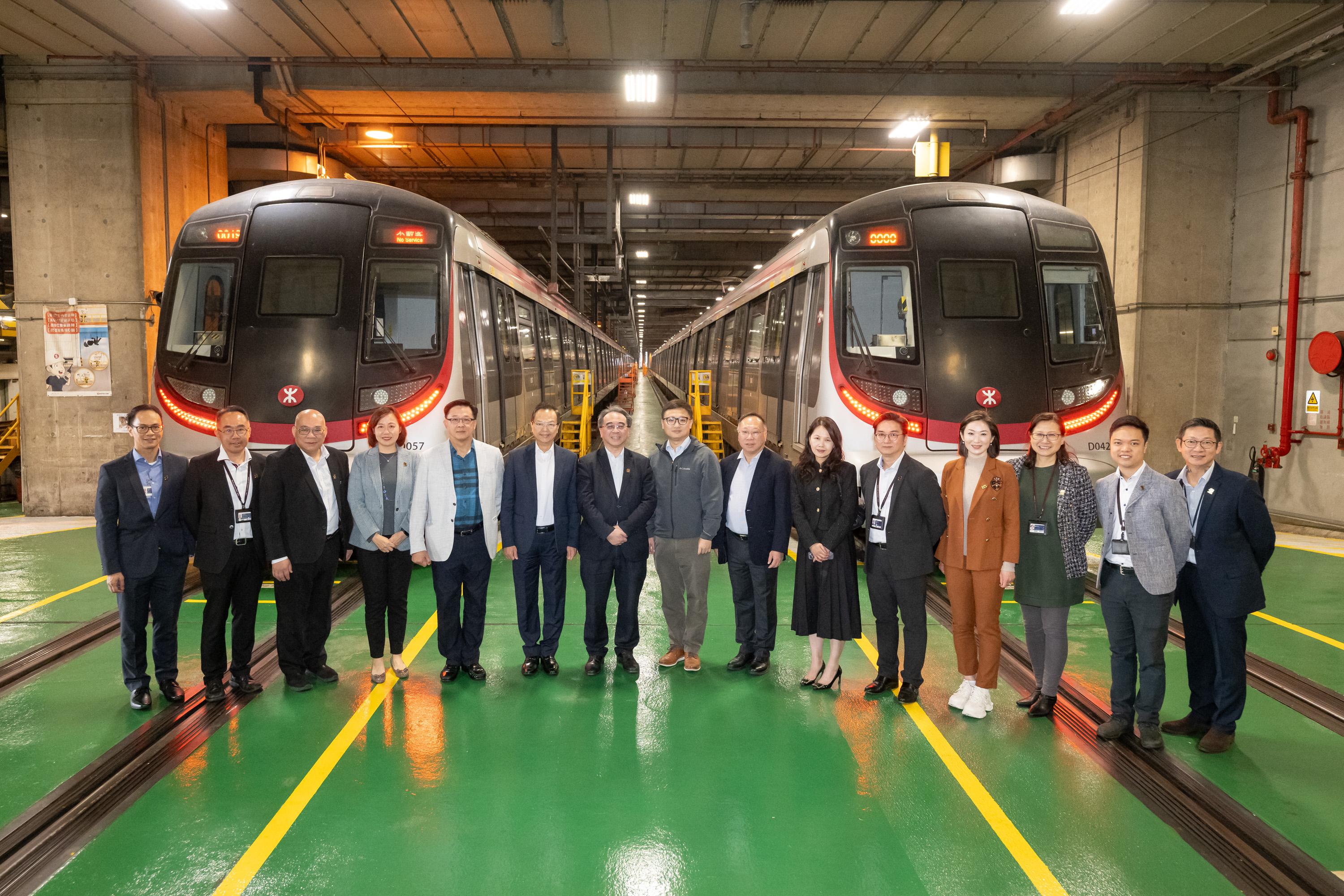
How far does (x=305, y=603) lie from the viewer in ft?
16.1

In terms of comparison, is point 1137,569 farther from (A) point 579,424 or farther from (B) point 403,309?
(A) point 579,424

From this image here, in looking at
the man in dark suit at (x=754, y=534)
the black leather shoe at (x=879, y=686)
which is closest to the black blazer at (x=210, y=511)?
the man in dark suit at (x=754, y=534)

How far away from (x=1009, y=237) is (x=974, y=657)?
4376mm

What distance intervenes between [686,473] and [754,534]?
1.82ft

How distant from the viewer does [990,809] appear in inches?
144

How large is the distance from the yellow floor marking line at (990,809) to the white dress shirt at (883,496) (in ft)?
3.25

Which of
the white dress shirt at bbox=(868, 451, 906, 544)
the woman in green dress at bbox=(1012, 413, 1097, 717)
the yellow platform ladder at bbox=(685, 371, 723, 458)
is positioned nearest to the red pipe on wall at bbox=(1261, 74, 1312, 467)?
the yellow platform ladder at bbox=(685, 371, 723, 458)

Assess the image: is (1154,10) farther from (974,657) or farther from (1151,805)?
(1151,805)

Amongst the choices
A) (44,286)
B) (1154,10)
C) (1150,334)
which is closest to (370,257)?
(44,286)

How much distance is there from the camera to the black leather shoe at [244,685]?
4.84 meters

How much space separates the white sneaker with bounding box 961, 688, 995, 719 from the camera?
4551 mm

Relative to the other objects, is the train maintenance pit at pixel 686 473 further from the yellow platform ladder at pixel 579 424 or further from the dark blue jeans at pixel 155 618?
the yellow platform ladder at pixel 579 424

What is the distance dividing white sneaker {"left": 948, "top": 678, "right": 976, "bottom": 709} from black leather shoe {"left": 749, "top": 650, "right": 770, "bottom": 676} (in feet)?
3.68

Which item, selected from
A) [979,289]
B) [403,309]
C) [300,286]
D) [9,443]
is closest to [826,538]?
[979,289]
